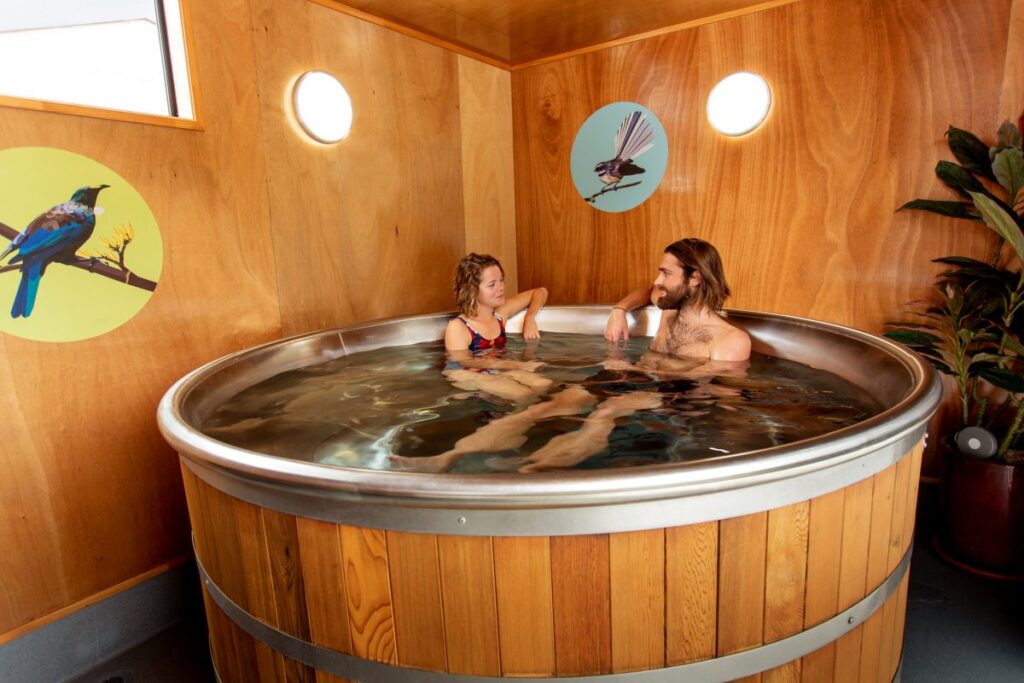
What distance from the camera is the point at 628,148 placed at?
148 inches

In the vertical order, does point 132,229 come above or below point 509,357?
above

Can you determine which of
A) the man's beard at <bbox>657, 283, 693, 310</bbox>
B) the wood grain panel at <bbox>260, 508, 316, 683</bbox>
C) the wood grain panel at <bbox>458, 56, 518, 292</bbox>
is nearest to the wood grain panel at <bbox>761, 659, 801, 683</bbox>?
the wood grain panel at <bbox>260, 508, 316, 683</bbox>

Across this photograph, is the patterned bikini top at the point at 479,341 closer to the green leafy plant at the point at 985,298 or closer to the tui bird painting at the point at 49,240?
the tui bird painting at the point at 49,240

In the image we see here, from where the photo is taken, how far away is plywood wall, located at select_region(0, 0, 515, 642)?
204 centimetres

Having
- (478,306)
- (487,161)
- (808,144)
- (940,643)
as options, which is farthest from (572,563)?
(487,161)

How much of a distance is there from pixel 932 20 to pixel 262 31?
299 cm

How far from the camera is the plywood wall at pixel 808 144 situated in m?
2.74

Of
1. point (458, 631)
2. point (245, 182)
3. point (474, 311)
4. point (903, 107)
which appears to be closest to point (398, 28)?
point (245, 182)

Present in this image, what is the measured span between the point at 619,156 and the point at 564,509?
3103 millimetres

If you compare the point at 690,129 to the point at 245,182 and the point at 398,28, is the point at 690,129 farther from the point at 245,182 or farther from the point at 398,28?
the point at 245,182

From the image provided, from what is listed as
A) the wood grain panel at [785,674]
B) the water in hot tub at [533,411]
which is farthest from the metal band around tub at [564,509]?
the water in hot tub at [533,411]

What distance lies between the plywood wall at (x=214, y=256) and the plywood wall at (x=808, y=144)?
1.12 m

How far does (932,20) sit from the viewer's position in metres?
2.72

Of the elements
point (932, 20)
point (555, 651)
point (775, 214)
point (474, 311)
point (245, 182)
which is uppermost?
point (932, 20)
